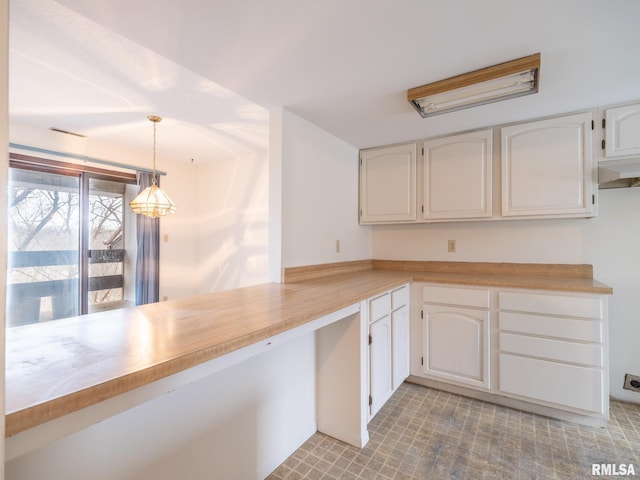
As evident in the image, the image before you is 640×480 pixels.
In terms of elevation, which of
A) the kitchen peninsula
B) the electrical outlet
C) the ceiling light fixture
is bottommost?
the electrical outlet

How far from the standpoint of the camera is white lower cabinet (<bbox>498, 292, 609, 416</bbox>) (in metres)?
1.80

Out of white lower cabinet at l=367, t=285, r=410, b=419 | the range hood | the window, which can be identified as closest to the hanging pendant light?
the window

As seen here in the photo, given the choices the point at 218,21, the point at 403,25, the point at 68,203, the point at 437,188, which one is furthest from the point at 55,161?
the point at 437,188

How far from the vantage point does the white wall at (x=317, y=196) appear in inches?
80.4

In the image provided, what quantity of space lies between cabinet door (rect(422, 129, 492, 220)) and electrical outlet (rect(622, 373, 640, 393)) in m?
1.50

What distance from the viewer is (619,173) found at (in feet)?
5.77

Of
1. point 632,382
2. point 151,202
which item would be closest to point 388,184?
point 151,202

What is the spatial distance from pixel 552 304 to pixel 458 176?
1.14 metres

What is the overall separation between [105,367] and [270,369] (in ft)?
3.16

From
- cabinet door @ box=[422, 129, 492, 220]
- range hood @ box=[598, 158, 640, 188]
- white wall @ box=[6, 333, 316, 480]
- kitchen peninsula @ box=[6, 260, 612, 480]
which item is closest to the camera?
kitchen peninsula @ box=[6, 260, 612, 480]

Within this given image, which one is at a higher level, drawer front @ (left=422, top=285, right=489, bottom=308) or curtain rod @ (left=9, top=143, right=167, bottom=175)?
curtain rod @ (left=9, top=143, right=167, bottom=175)

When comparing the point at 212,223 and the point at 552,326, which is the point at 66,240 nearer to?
the point at 212,223

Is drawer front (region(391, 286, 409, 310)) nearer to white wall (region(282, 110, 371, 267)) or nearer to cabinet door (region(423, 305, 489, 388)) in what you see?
cabinet door (region(423, 305, 489, 388))

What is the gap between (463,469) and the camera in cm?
152
